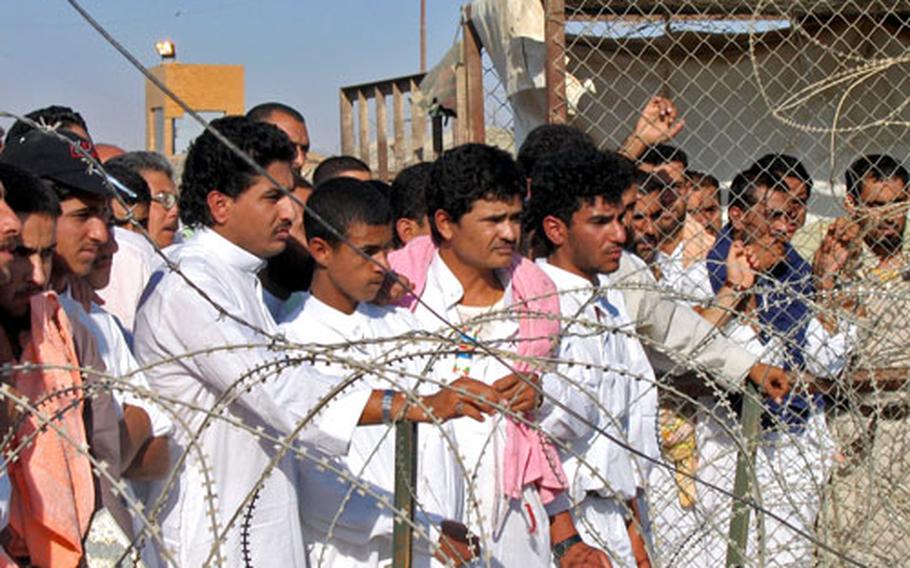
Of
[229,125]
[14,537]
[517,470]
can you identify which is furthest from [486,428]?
[14,537]

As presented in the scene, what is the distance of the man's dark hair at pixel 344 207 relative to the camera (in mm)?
3553

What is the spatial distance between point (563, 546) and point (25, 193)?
1.78m

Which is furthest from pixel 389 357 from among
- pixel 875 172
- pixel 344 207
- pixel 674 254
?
pixel 875 172

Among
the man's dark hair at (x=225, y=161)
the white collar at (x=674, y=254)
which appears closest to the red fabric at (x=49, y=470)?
the man's dark hair at (x=225, y=161)

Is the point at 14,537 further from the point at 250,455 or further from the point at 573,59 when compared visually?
the point at 573,59

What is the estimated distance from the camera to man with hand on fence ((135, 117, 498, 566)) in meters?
3.03

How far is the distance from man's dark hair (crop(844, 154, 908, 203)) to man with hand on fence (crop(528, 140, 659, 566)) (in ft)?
4.74

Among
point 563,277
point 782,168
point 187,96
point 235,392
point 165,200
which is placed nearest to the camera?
point 235,392

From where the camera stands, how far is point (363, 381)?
3.36m

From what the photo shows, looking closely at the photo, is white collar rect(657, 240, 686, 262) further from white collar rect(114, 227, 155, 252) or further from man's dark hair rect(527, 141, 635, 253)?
white collar rect(114, 227, 155, 252)

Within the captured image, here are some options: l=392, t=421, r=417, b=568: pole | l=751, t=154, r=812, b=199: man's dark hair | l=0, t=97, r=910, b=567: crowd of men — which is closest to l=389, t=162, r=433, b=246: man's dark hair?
l=0, t=97, r=910, b=567: crowd of men

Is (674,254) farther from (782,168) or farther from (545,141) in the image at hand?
(545,141)

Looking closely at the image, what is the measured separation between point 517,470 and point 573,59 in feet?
9.72

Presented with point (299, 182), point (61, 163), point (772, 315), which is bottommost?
point (772, 315)
